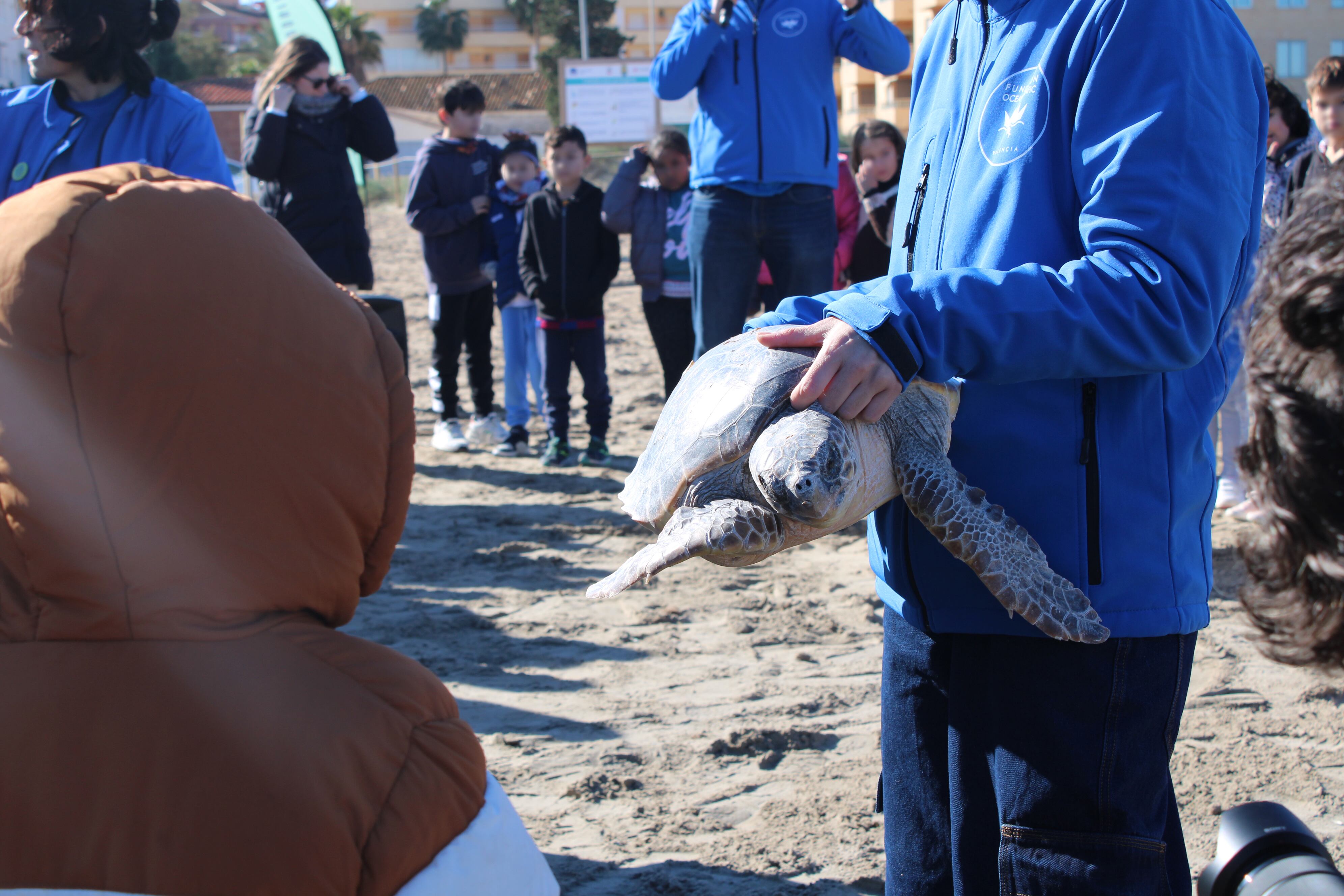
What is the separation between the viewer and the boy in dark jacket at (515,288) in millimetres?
6258

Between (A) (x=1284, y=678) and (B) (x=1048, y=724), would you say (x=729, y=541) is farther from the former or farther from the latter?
(A) (x=1284, y=678)

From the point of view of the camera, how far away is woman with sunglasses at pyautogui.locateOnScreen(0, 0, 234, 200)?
9.11ft

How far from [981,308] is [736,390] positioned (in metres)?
0.38

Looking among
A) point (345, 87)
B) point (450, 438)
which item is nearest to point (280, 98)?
point (345, 87)

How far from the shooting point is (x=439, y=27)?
64.9 m

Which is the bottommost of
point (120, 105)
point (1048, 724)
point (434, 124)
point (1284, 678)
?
point (1284, 678)

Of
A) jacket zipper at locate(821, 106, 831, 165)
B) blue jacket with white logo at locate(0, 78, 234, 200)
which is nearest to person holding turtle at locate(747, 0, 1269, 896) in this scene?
blue jacket with white logo at locate(0, 78, 234, 200)

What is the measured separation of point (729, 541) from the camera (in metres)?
1.32

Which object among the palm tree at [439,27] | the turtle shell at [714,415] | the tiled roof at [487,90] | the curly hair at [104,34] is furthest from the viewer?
the palm tree at [439,27]

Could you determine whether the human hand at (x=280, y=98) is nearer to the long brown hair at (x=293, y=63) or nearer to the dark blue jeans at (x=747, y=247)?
the long brown hair at (x=293, y=63)

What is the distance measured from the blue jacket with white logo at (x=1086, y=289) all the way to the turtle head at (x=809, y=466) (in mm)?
136

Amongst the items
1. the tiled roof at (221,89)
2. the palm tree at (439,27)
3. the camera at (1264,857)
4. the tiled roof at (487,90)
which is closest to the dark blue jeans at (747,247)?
the camera at (1264,857)

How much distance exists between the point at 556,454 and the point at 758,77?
2.72m

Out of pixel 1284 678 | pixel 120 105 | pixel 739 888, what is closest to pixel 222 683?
pixel 739 888
